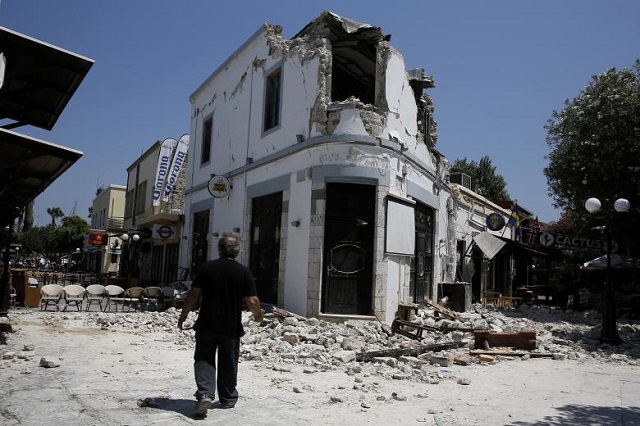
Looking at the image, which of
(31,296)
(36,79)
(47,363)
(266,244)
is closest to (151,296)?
(31,296)

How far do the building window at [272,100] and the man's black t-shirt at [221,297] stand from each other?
964 cm

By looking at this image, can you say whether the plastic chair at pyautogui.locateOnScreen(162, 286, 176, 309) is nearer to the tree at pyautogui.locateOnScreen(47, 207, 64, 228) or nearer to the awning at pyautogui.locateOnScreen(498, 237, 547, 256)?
the awning at pyautogui.locateOnScreen(498, 237, 547, 256)

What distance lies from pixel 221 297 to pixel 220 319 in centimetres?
21

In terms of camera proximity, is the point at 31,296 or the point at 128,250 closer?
the point at 31,296

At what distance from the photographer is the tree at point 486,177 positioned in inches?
1566

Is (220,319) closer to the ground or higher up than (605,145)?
closer to the ground

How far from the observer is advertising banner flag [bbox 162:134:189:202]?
74.5ft

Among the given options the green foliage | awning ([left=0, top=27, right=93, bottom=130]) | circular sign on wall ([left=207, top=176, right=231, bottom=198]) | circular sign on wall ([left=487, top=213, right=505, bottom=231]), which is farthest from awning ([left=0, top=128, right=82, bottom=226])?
the green foliage

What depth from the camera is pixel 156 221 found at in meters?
22.8

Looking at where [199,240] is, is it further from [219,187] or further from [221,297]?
[221,297]

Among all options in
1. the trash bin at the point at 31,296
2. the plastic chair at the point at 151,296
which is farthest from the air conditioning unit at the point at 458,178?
the trash bin at the point at 31,296

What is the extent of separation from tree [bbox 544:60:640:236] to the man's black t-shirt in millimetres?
13653

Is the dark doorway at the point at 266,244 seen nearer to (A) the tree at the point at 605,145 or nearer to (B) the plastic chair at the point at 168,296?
(B) the plastic chair at the point at 168,296

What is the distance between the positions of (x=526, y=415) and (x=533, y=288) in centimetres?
2225
